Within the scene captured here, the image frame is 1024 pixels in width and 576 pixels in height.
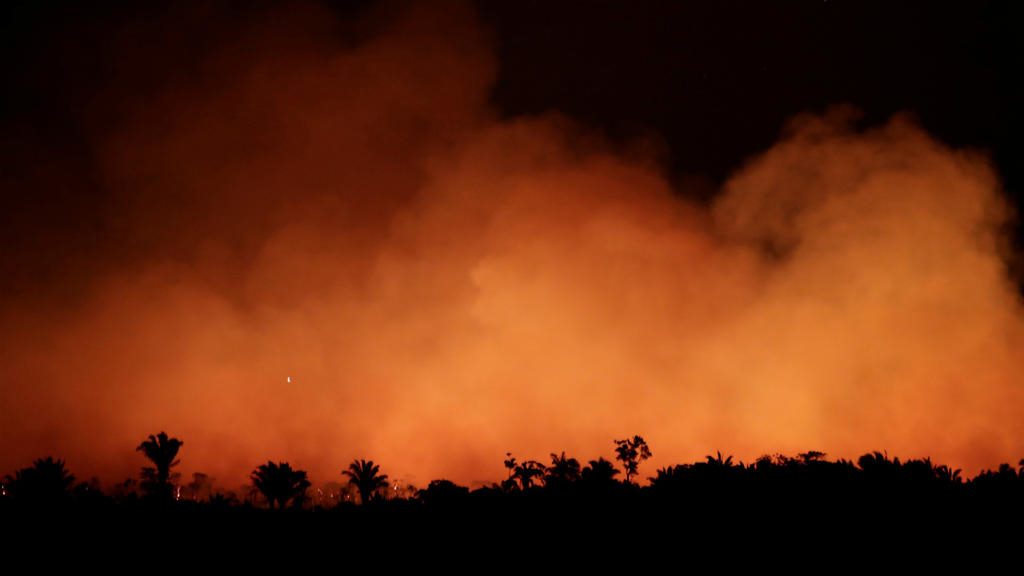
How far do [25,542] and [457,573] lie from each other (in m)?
7.13

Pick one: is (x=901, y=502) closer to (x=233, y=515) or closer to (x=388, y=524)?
(x=388, y=524)

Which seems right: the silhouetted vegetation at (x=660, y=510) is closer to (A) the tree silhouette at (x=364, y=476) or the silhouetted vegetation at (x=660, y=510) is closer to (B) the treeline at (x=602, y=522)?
(B) the treeline at (x=602, y=522)

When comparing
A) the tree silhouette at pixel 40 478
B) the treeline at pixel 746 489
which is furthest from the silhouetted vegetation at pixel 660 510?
the tree silhouette at pixel 40 478

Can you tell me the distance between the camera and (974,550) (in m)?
10.5

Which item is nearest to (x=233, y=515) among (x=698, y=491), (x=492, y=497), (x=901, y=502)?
(x=492, y=497)

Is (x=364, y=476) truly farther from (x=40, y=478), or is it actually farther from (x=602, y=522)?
(x=602, y=522)

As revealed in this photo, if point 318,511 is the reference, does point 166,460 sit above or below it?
above

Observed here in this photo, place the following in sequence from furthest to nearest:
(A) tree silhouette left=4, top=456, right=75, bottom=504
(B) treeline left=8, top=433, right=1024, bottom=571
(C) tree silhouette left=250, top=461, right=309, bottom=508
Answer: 1. (C) tree silhouette left=250, top=461, right=309, bottom=508
2. (A) tree silhouette left=4, top=456, right=75, bottom=504
3. (B) treeline left=8, top=433, right=1024, bottom=571

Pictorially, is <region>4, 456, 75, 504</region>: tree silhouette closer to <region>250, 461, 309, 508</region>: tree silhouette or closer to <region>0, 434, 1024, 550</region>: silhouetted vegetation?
<region>250, 461, 309, 508</region>: tree silhouette

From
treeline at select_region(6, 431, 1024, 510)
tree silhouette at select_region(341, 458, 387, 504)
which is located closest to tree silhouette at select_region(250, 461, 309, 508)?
tree silhouette at select_region(341, 458, 387, 504)

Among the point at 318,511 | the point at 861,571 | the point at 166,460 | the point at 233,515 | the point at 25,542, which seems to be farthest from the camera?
the point at 166,460

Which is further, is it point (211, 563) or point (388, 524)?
point (388, 524)

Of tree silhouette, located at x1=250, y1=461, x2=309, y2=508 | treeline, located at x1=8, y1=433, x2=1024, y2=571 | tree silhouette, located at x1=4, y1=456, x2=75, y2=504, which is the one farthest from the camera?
tree silhouette, located at x1=250, y1=461, x2=309, y2=508

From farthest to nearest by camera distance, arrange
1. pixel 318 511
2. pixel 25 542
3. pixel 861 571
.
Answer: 1. pixel 318 511
2. pixel 25 542
3. pixel 861 571
